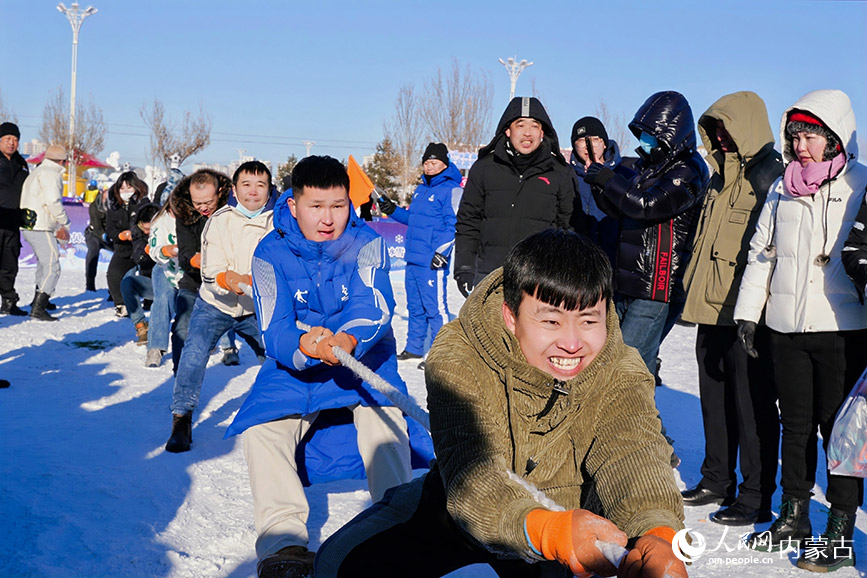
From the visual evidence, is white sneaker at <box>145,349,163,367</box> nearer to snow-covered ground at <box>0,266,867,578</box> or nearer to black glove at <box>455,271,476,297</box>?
snow-covered ground at <box>0,266,867,578</box>

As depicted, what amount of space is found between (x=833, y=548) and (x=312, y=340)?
2.48 meters

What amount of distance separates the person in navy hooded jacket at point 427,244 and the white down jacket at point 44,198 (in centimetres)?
476

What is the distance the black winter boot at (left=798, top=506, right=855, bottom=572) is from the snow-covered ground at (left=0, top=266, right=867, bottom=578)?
0.06m

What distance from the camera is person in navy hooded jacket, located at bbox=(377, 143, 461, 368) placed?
829cm

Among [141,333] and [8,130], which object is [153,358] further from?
[8,130]

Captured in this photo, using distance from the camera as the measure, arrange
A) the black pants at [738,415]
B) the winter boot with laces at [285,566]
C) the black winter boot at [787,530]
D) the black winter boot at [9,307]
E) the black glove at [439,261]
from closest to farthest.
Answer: the winter boot with laces at [285,566] < the black winter boot at [787,530] < the black pants at [738,415] < the black glove at [439,261] < the black winter boot at [9,307]

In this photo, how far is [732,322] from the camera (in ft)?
14.0

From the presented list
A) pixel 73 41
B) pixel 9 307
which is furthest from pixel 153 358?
pixel 73 41

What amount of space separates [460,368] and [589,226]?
4460 millimetres

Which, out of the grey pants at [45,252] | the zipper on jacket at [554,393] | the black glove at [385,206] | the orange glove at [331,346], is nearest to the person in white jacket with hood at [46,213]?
the grey pants at [45,252]

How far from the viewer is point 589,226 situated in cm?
648

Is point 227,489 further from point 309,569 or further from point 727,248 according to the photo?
point 727,248

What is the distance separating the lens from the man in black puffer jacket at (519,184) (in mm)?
5262

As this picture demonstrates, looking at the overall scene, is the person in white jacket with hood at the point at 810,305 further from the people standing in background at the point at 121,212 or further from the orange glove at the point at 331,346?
the people standing in background at the point at 121,212
